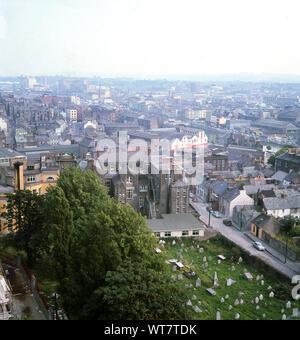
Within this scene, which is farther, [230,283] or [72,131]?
[72,131]

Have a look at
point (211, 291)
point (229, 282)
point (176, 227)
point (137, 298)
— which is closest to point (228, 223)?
point (176, 227)

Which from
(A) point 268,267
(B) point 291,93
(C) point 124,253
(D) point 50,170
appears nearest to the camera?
(C) point 124,253

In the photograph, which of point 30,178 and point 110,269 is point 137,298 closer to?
point 110,269

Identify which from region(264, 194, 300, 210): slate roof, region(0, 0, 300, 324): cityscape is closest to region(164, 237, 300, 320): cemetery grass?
region(0, 0, 300, 324): cityscape

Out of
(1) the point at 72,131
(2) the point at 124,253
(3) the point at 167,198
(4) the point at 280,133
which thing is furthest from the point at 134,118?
(2) the point at 124,253

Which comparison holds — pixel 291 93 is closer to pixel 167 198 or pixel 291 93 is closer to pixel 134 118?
pixel 134 118
